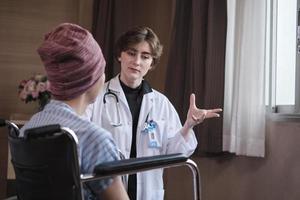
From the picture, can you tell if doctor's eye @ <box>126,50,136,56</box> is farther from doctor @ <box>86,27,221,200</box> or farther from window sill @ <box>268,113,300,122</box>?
window sill @ <box>268,113,300,122</box>

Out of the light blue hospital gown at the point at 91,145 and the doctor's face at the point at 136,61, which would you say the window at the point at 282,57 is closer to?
the doctor's face at the point at 136,61

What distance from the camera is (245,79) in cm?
227

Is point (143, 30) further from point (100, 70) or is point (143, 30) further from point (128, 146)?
point (100, 70)

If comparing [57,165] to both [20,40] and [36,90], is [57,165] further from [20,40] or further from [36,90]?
[20,40]

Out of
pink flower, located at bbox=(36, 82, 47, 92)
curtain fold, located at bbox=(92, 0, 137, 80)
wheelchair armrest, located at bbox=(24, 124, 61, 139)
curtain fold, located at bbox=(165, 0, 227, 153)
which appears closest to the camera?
wheelchair armrest, located at bbox=(24, 124, 61, 139)

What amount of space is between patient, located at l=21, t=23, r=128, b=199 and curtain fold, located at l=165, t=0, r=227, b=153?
135 centimetres

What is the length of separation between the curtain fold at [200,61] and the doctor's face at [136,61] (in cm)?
60

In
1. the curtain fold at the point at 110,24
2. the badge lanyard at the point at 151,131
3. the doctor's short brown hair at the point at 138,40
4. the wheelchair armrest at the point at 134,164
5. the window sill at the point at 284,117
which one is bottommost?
the wheelchair armrest at the point at 134,164

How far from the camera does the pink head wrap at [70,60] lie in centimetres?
109

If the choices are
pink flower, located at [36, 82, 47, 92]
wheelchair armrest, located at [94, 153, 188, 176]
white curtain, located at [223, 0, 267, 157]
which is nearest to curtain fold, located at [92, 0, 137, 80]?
pink flower, located at [36, 82, 47, 92]

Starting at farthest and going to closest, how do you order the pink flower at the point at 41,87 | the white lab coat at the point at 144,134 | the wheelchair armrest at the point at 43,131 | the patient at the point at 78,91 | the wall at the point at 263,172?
the pink flower at the point at 41,87
the wall at the point at 263,172
the white lab coat at the point at 144,134
the patient at the point at 78,91
the wheelchair armrest at the point at 43,131

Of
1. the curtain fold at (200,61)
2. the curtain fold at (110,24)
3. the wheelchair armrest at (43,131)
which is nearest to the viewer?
the wheelchair armrest at (43,131)

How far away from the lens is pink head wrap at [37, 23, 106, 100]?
109 centimetres

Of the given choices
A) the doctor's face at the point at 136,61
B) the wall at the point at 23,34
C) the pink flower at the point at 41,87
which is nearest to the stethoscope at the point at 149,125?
the doctor's face at the point at 136,61
